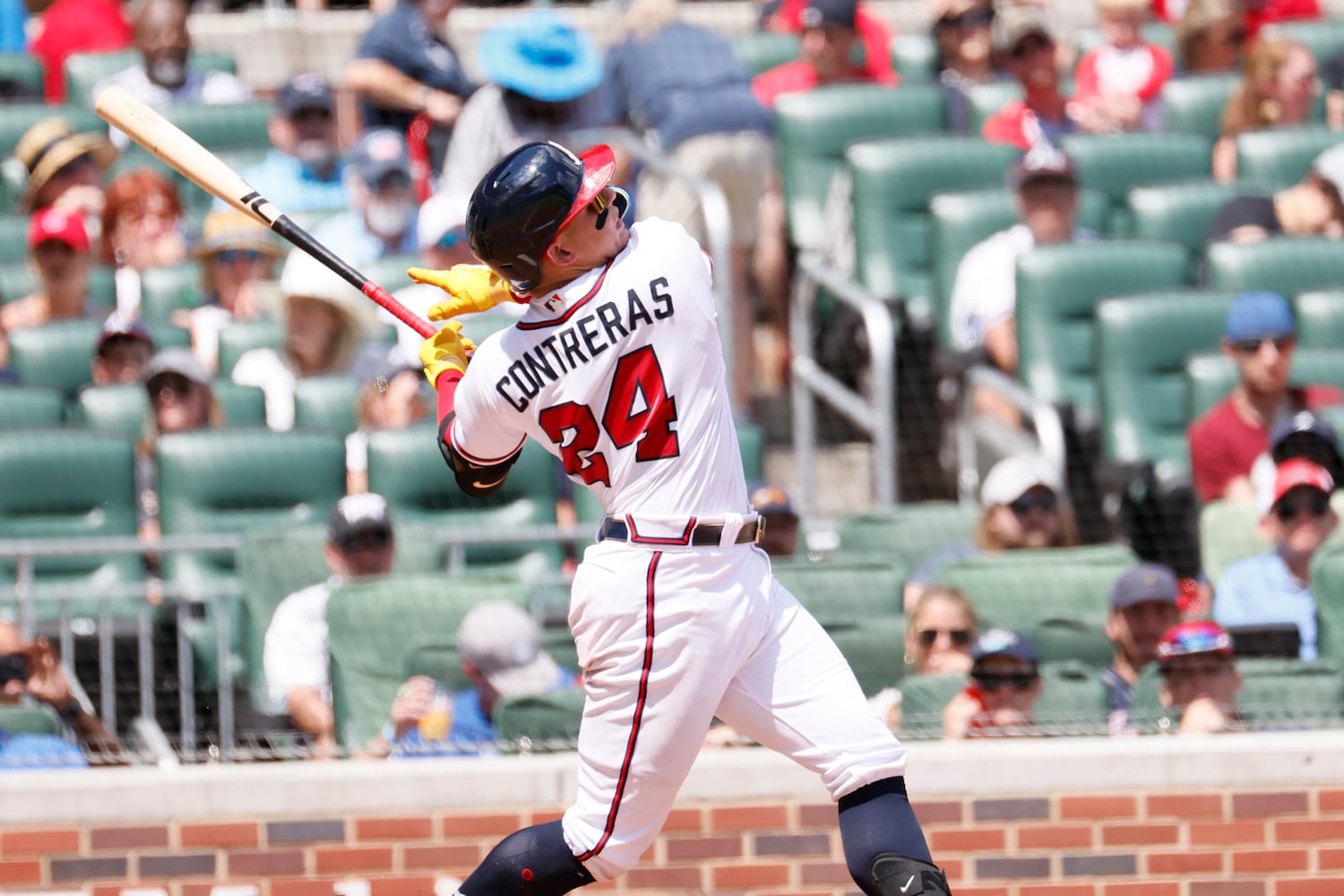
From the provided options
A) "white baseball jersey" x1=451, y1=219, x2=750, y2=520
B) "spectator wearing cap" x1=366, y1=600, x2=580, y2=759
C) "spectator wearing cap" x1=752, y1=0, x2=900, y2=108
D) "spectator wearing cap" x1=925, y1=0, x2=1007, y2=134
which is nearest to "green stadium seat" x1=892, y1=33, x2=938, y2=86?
"spectator wearing cap" x1=925, y1=0, x2=1007, y2=134

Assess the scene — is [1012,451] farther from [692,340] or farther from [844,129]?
[692,340]

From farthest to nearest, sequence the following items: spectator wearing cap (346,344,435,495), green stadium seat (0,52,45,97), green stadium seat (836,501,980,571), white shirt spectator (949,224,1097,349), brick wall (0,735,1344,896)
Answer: green stadium seat (0,52,45,97), white shirt spectator (949,224,1097,349), spectator wearing cap (346,344,435,495), green stadium seat (836,501,980,571), brick wall (0,735,1344,896)

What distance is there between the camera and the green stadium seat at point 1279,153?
7.77 metres

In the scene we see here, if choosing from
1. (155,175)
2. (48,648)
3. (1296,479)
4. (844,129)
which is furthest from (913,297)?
(48,648)

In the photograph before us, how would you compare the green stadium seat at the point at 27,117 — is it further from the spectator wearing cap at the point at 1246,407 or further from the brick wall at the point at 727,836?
the spectator wearing cap at the point at 1246,407

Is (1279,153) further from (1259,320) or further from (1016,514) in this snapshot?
(1016,514)

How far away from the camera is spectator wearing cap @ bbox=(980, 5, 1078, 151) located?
795cm

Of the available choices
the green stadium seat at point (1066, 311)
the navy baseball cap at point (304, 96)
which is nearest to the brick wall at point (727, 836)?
the green stadium seat at point (1066, 311)

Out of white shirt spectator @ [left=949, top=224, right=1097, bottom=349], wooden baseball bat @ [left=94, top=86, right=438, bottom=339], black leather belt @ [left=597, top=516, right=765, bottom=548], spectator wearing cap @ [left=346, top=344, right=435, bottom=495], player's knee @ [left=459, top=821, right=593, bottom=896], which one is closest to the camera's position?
black leather belt @ [left=597, top=516, right=765, bottom=548]

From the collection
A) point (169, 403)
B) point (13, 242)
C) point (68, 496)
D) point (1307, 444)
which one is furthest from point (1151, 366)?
point (13, 242)

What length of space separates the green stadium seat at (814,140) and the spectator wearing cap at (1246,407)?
6.19 feet

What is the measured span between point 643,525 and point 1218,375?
11.2ft

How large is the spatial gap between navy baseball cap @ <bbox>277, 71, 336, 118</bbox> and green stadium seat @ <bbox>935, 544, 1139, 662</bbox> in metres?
3.31

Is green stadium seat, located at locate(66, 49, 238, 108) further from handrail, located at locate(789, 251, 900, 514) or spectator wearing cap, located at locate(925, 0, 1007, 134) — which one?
spectator wearing cap, located at locate(925, 0, 1007, 134)
